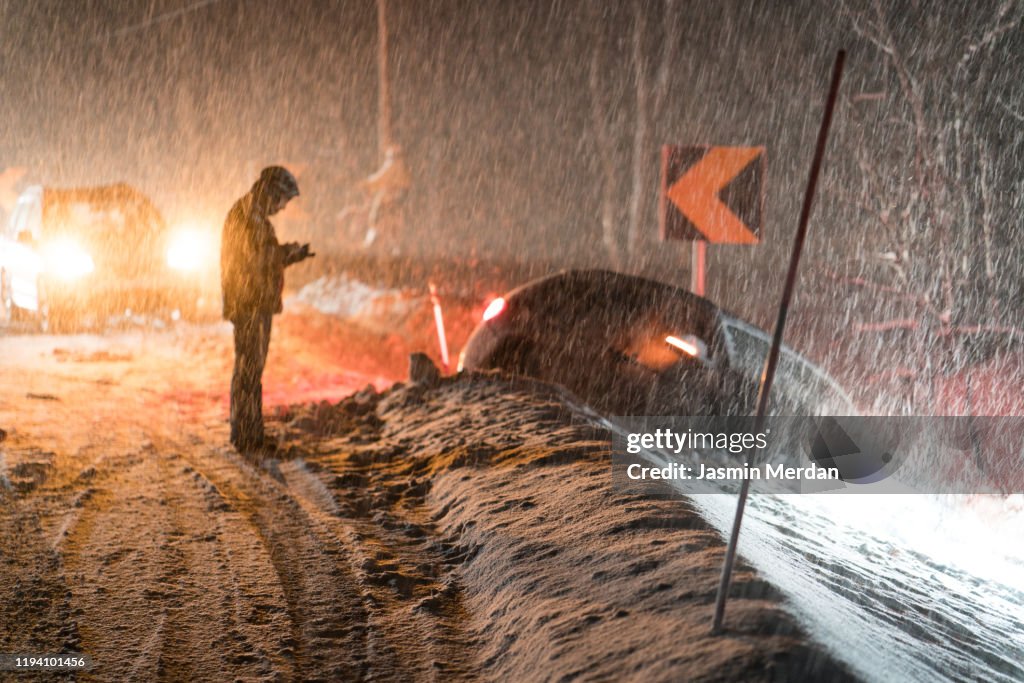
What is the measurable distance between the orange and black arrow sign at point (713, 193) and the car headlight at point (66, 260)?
30.3ft

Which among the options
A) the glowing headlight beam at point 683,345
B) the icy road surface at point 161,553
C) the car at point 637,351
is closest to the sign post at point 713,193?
the car at point 637,351

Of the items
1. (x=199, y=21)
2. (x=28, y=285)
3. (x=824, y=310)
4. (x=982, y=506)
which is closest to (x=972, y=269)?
(x=824, y=310)

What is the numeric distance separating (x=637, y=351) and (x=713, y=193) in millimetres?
1615

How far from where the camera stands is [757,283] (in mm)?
16312

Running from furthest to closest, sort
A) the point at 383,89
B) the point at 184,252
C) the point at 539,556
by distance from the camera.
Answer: the point at 383,89, the point at 184,252, the point at 539,556

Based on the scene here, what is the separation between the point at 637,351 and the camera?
6.65 meters

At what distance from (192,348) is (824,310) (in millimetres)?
9617

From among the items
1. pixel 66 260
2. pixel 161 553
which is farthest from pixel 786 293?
pixel 66 260

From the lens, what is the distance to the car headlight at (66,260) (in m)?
12.7

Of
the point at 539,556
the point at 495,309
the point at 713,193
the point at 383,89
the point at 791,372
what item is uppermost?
the point at 383,89

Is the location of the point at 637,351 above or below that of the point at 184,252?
below

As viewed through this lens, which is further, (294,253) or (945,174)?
(945,174)

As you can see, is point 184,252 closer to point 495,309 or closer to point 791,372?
point 495,309

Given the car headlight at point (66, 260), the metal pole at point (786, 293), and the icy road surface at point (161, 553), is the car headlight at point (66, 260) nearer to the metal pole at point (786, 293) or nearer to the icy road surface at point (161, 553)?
the icy road surface at point (161, 553)
